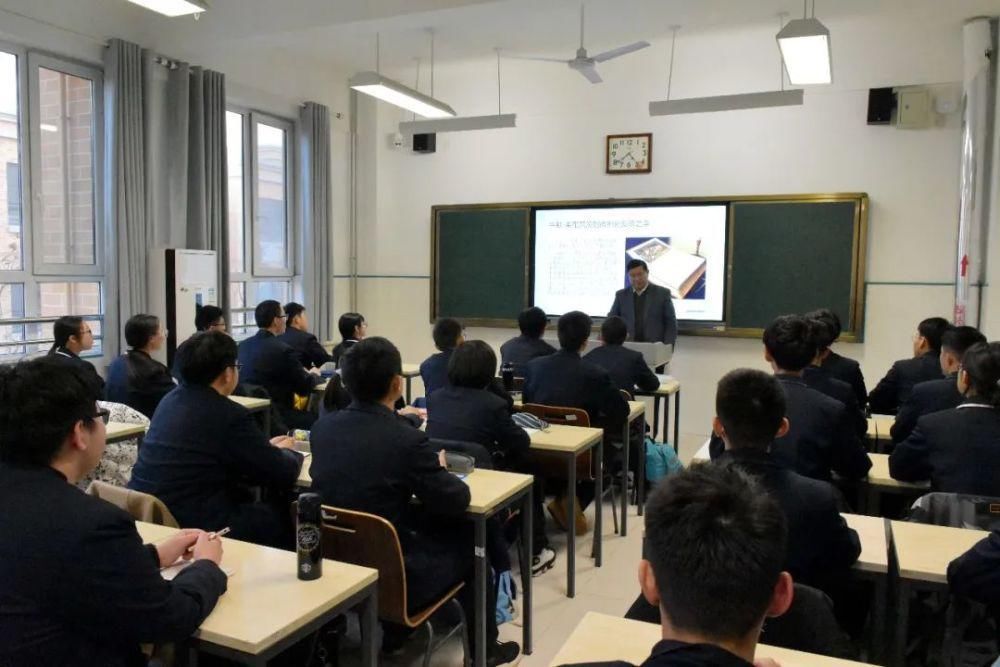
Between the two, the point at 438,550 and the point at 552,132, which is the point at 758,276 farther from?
the point at 438,550

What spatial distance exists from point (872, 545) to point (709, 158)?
5.44 m

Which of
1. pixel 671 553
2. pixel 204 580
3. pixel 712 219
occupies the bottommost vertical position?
pixel 204 580

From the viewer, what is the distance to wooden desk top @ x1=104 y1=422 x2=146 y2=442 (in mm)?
3652

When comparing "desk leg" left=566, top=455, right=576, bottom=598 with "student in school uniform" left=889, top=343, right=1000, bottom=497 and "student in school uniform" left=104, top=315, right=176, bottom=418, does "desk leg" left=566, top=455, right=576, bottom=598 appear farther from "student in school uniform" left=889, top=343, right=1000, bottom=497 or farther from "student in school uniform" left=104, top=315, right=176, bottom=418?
"student in school uniform" left=104, top=315, right=176, bottom=418

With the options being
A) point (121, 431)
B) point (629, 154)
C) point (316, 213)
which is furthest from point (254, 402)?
point (629, 154)

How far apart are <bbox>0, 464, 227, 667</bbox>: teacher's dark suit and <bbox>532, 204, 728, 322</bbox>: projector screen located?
625 centimetres

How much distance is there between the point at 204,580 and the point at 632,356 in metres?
3.55

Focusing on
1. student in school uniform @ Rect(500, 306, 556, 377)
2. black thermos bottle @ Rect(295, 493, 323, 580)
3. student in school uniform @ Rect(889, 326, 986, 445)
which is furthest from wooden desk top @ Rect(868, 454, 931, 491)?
student in school uniform @ Rect(500, 306, 556, 377)

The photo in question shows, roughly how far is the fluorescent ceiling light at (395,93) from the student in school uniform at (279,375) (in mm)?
2153

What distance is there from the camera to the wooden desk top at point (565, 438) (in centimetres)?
348

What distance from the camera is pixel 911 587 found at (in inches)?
81.7

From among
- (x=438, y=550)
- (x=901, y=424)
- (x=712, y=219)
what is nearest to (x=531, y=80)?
(x=712, y=219)

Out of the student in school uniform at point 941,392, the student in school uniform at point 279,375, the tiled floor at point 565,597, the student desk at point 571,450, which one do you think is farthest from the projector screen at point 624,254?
the student desk at point 571,450

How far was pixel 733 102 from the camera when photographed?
233 inches
